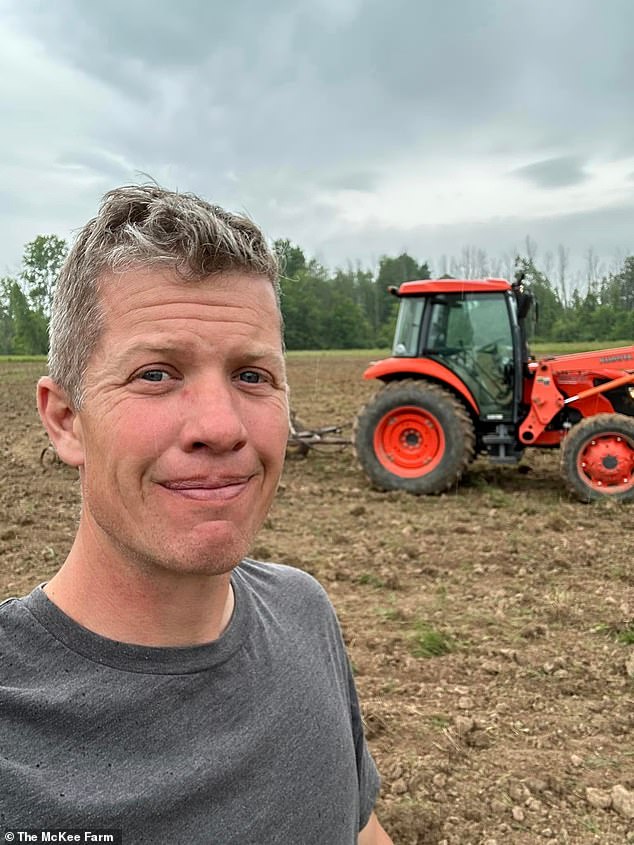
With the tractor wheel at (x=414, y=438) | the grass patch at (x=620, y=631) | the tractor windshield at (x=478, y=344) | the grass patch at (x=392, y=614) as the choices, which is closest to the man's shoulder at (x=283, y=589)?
the grass patch at (x=392, y=614)

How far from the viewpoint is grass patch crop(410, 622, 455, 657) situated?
168 inches

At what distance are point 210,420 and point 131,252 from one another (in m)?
0.29

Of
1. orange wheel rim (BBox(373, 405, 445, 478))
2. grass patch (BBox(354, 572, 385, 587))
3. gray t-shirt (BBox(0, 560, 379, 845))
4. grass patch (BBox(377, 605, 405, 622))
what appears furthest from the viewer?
orange wheel rim (BBox(373, 405, 445, 478))

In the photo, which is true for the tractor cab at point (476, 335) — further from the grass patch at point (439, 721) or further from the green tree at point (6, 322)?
the green tree at point (6, 322)

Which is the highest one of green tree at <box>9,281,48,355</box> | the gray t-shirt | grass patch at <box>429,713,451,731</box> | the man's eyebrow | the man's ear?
green tree at <box>9,281,48,355</box>

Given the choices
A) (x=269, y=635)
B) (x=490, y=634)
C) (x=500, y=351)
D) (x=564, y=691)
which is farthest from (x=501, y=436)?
(x=269, y=635)

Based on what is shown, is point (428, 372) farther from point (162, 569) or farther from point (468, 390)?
point (162, 569)

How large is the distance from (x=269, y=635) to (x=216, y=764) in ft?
0.88

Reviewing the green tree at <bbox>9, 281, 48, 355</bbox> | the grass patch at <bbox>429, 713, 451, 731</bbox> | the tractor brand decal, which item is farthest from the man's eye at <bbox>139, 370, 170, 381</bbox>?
the green tree at <bbox>9, 281, 48, 355</bbox>

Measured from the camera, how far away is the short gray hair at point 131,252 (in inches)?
47.9

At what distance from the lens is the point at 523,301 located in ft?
26.1

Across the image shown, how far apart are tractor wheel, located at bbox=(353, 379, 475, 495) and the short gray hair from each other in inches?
266

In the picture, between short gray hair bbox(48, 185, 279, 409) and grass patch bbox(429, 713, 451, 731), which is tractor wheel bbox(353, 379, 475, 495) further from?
short gray hair bbox(48, 185, 279, 409)

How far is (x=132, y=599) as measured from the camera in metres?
1.23
